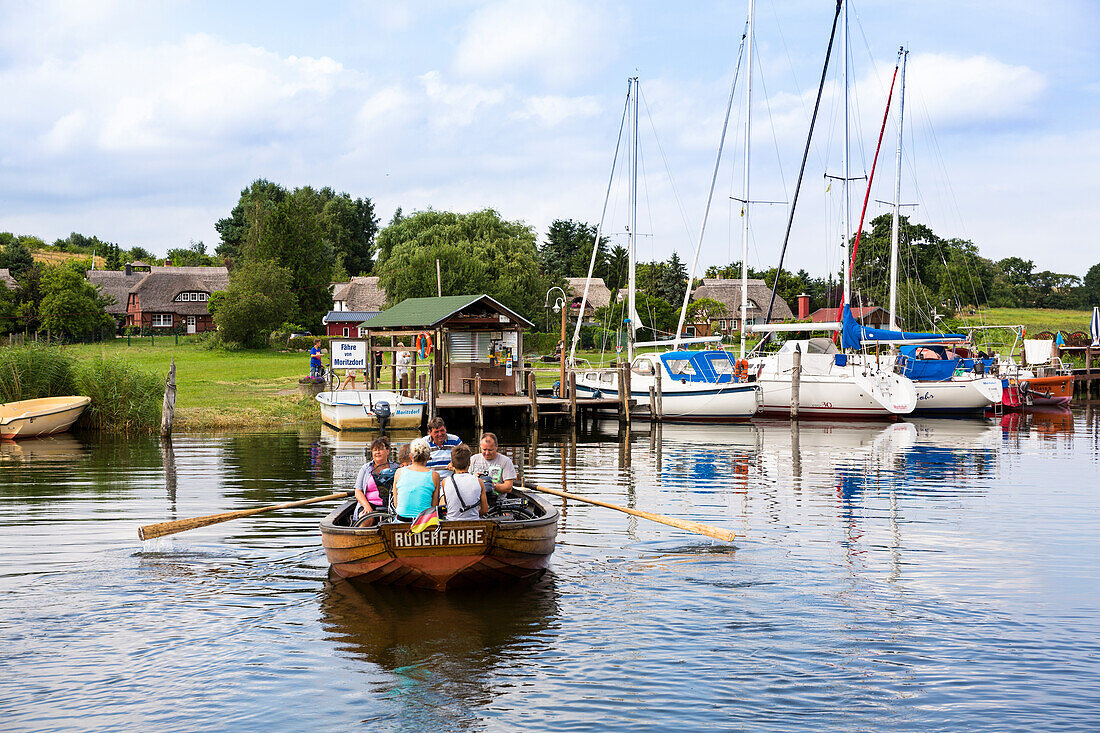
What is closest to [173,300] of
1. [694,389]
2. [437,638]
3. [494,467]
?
[694,389]

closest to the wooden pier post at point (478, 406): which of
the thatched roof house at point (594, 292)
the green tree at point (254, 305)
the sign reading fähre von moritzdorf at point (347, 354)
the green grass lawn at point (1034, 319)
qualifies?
the sign reading fähre von moritzdorf at point (347, 354)

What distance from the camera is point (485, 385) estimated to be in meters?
37.4

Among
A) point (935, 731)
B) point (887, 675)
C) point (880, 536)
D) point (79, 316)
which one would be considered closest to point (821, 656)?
point (887, 675)

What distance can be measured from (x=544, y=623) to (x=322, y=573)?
360 cm

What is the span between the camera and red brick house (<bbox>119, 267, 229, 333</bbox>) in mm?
92750

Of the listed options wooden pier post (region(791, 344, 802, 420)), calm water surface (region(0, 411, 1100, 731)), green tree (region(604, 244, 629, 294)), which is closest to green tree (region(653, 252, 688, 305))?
green tree (region(604, 244, 629, 294))

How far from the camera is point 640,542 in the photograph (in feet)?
48.9

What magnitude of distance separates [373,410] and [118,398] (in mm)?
8048

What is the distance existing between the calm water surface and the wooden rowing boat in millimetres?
254

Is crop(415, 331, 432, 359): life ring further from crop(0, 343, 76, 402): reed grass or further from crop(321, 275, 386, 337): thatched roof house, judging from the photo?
crop(321, 275, 386, 337): thatched roof house

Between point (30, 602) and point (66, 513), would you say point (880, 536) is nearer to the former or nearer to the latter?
point (30, 602)

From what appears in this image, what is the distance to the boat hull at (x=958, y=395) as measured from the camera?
4088cm

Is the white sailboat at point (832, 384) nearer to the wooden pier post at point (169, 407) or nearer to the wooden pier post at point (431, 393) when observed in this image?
the wooden pier post at point (431, 393)

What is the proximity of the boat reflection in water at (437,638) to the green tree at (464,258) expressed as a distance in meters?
51.7
